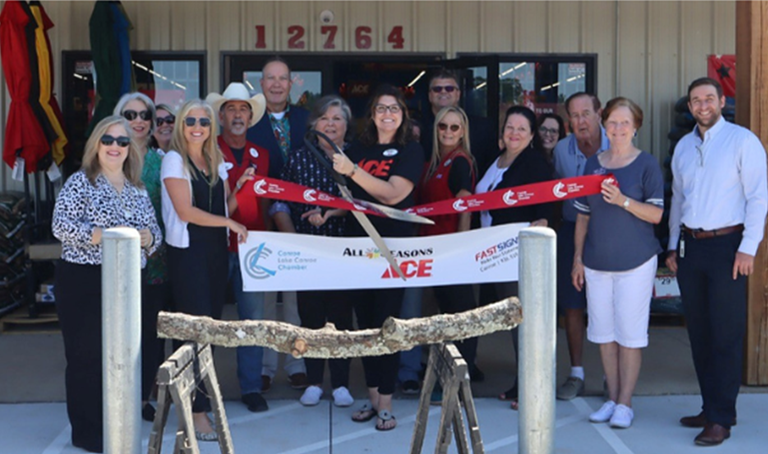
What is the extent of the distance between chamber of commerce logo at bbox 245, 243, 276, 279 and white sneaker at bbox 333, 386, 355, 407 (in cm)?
97

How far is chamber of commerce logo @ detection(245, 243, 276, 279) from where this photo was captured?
558cm

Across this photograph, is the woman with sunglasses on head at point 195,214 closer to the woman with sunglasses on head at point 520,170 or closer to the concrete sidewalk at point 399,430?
the concrete sidewalk at point 399,430

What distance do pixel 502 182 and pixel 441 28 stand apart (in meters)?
3.97

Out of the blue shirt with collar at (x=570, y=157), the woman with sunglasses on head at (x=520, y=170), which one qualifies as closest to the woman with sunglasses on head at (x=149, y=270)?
the woman with sunglasses on head at (x=520, y=170)

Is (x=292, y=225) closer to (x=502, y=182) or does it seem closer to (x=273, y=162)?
(x=273, y=162)

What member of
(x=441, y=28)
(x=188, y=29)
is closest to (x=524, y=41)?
(x=441, y=28)

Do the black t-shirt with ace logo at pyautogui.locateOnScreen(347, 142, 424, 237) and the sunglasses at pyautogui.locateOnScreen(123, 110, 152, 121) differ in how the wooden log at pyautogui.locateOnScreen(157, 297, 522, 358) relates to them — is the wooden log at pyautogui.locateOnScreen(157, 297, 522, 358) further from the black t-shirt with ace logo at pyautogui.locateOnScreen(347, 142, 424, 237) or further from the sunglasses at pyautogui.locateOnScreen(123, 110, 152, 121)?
the sunglasses at pyautogui.locateOnScreen(123, 110, 152, 121)

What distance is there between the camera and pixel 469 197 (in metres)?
5.80

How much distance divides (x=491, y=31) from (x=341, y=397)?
4.87 metres

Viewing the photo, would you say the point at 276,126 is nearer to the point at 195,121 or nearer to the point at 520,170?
the point at 195,121

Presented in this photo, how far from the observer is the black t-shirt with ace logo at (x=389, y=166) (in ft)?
18.0

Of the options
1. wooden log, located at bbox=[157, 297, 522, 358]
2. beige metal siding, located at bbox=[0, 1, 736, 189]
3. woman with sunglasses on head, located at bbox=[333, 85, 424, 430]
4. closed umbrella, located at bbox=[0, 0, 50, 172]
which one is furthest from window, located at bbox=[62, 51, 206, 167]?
wooden log, located at bbox=[157, 297, 522, 358]

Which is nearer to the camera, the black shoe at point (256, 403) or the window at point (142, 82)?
the black shoe at point (256, 403)

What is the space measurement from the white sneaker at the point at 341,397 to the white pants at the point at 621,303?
5.25 feet
